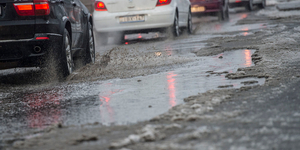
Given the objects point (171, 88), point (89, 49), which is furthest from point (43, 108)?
point (89, 49)

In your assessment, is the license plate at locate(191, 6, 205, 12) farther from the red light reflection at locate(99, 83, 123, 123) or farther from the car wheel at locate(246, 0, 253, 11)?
the red light reflection at locate(99, 83, 123, 123)

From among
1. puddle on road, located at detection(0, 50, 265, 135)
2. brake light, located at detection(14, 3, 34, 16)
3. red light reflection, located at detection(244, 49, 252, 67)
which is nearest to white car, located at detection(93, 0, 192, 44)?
red light reflection, located at detection(244, 49, 252, 67)

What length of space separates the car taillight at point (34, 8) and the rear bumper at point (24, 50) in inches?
11.2

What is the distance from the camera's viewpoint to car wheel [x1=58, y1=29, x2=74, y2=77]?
265 inches

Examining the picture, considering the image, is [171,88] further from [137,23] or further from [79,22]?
[137,23]

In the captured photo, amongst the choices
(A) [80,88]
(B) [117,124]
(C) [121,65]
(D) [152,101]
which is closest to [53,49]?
(A) [80,88]

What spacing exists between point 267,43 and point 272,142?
243 inches

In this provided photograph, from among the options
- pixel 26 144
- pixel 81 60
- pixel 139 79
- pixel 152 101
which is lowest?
pixel 81 60

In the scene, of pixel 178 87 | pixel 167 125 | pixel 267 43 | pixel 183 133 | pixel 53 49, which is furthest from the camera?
pixel 267 43

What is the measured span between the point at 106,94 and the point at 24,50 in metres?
1.53

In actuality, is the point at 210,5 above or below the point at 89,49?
below

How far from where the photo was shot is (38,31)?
6312 millimetres

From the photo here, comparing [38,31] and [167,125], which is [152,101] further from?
[38,31]

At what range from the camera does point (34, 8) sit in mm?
6281
